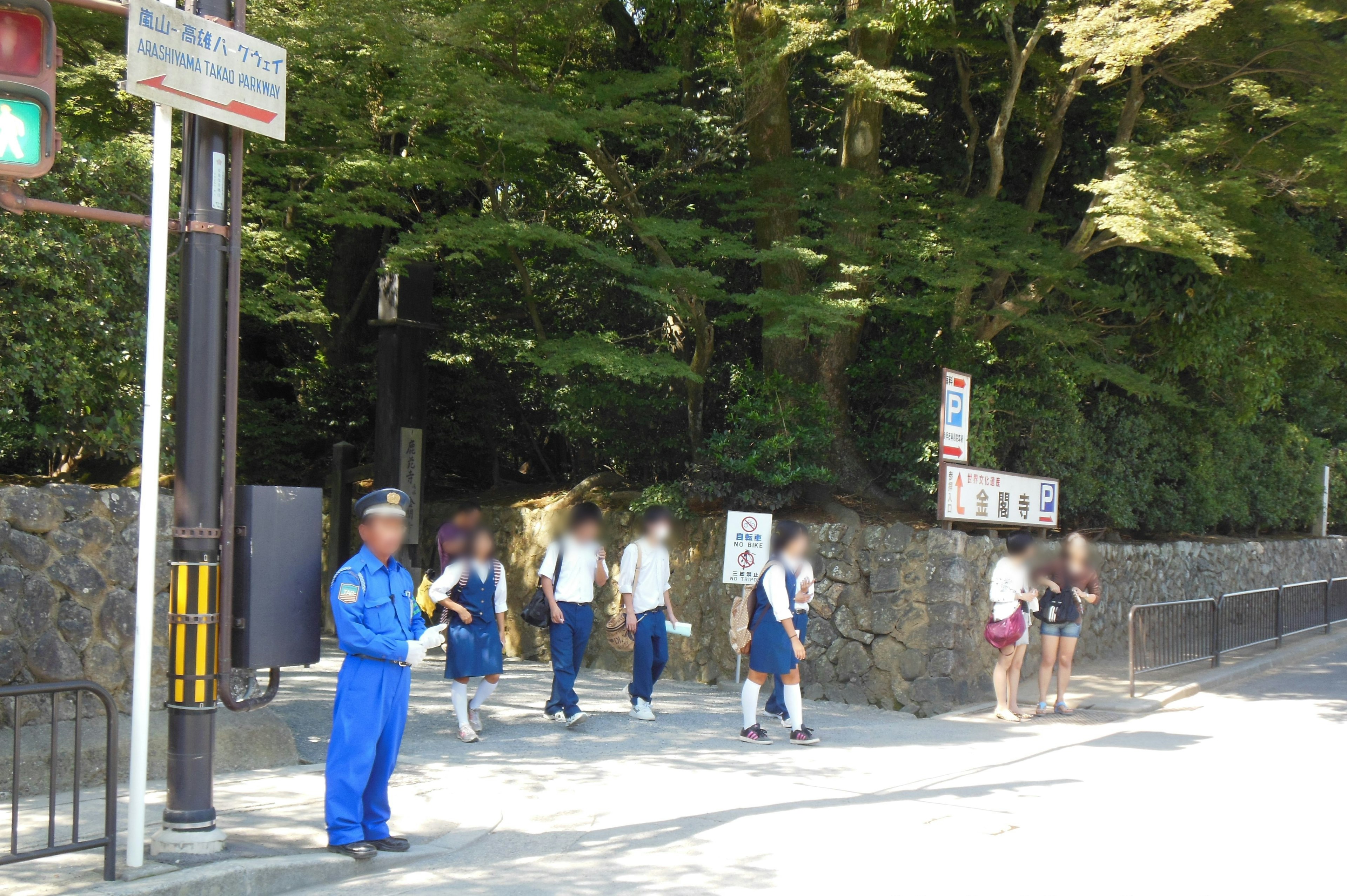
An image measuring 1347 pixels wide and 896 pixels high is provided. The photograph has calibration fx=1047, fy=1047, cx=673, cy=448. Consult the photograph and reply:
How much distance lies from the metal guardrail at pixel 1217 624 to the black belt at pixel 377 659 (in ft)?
30.2

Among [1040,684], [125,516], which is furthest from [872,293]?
[125,516]

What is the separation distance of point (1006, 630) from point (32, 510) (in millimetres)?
8428

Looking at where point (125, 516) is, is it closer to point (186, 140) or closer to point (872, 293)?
point (186, 140)

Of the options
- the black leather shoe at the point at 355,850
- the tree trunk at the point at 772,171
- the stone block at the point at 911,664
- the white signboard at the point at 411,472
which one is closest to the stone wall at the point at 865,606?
the stone block at the point at 911,664

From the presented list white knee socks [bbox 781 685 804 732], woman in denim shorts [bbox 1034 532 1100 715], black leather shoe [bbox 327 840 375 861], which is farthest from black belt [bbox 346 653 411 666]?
woman in denim shorts [bbox 1034 532 1100 715]

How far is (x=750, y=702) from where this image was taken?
910 centimetres

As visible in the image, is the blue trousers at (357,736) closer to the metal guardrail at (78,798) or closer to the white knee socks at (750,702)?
the metal guardrail at (78,798)

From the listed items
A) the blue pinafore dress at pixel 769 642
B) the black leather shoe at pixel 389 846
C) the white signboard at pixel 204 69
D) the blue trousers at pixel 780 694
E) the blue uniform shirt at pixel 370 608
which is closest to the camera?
the white signboard at pixel 204 69

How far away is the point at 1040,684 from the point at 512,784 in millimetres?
6252

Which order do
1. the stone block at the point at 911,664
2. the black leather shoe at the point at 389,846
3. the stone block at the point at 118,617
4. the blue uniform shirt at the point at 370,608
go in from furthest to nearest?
the stone block at the point at 911,664, the stone block at the point at 118,617, the black leather shoe at the point at 389,846, the blue uniform shirt at the point at 370,608

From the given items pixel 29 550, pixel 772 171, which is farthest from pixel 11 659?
pixel 772 171

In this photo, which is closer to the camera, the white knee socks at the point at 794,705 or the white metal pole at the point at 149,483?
the white metal pole at the point at 149,483

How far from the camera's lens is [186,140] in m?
5.29

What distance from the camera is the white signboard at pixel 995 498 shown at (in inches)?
438
